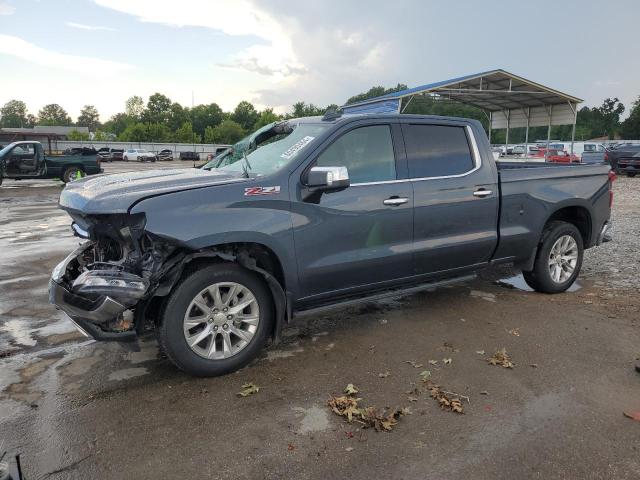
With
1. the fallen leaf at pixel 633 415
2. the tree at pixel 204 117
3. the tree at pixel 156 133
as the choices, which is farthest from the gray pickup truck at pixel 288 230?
the tree at pixel 204 117

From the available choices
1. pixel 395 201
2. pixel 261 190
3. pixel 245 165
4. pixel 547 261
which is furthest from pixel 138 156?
pixel 261 190

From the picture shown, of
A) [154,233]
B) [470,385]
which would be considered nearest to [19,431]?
[154,233]

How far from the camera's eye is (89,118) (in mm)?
151625

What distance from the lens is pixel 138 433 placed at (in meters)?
3.05

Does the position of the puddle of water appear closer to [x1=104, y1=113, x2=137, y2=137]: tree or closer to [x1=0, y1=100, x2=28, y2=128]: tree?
[x1=104, y1=113, x2=137, y2=137]: tree

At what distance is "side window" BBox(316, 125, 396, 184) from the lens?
4.24 meters

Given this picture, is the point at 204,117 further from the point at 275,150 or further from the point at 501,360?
the point at 501,360

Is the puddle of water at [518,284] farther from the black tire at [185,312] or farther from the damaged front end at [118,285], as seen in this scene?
the damaged front end at [118,285]

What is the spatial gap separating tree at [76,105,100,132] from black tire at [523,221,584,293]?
16165 centimetres

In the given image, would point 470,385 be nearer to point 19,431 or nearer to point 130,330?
point 130,330

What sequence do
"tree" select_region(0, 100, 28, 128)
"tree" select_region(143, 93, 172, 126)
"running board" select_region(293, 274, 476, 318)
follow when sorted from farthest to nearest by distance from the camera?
1. "tree" select_region(0, 100, 28, 128)
2. "tree" select_region(143, 93, 172, 126)
3. "running board" select_region(293, 274, 476, 318)

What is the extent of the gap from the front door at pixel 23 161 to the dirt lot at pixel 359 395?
54.5 ft

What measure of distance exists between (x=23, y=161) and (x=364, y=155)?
1944 cm

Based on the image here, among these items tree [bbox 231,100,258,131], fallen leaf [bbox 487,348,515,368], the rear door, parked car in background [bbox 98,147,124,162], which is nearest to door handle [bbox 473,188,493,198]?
the rear door
